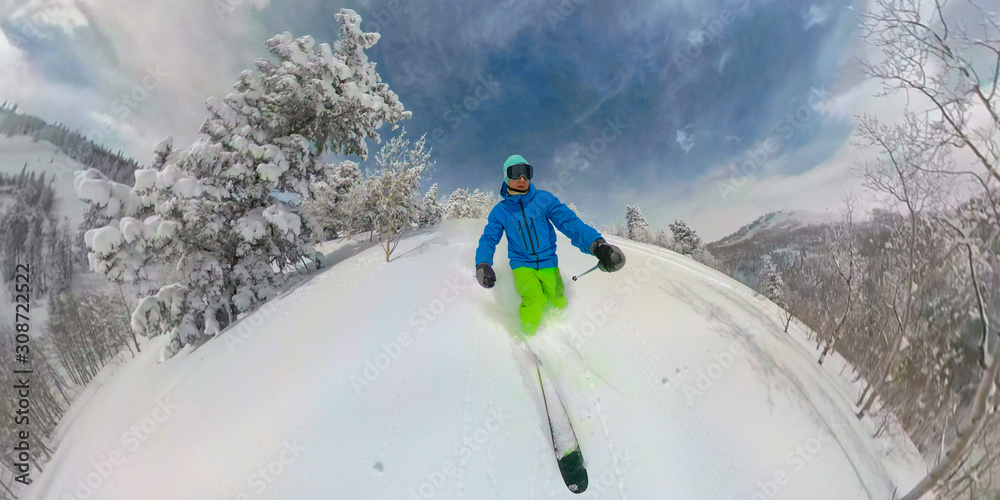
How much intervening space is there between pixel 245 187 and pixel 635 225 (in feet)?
72.2

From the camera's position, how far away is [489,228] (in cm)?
336

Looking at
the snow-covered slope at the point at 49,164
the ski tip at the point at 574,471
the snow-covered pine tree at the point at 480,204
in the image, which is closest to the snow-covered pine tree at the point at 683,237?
the snow-covered pine tree at the point at 480,204

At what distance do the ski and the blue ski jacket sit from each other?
1285mm

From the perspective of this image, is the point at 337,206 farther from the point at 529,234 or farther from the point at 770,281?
the point at 770,281

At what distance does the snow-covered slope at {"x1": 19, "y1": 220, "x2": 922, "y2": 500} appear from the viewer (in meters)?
2.35

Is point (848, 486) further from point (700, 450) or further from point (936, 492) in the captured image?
point (700, 450)

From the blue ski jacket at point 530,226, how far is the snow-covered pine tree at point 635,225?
19.2 metres

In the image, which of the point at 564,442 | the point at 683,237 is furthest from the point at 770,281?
the point at 683,237

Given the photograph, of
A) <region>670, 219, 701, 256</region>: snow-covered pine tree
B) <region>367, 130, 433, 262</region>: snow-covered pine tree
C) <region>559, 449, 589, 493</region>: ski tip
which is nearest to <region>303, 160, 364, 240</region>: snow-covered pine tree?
<region>367, 130, 433, 262</region>: snow-covered pine tree

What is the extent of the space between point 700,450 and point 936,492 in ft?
4.41

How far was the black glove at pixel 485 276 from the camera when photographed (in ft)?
10.1

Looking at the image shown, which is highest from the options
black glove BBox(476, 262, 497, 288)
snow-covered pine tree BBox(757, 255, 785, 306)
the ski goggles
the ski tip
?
the ski goggles

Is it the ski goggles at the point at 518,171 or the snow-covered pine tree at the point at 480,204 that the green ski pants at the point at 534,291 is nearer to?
the ski goggles at the point at 518,171

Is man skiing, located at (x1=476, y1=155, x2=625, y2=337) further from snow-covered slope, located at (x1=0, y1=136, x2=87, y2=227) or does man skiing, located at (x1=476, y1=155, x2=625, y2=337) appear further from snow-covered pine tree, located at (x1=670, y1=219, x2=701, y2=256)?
snow-covered pine tree, located at (x1=670, y1=219, x2=701, y2=256)
